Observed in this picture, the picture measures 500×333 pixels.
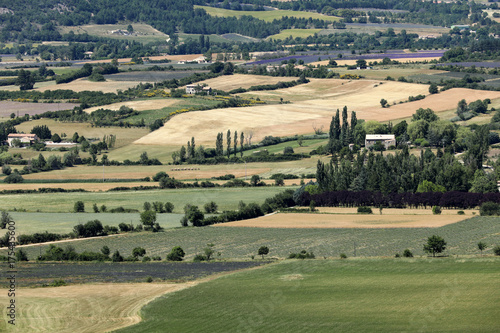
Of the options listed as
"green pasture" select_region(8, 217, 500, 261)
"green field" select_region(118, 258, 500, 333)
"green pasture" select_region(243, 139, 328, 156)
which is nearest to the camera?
"green field" select_region(118, 258, 500, 333)

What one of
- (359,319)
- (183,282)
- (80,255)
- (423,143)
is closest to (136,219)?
(80,255)

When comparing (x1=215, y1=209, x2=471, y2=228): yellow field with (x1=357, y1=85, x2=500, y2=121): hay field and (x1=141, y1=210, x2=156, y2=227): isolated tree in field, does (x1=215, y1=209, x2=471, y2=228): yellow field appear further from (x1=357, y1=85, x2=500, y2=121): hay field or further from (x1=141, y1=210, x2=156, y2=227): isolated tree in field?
(x1=357, y1=85, x2=500, y2=121): hay field

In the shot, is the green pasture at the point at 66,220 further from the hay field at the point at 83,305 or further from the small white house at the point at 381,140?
the small white house at the point at 381,140

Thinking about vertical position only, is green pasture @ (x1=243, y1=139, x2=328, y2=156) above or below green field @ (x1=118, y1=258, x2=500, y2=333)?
below

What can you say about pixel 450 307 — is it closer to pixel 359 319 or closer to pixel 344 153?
pixel 359 319

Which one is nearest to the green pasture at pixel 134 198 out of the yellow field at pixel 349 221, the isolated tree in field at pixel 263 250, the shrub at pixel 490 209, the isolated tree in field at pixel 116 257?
the yellow field at pixel 349 221

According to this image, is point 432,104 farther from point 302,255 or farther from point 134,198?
point 302,255

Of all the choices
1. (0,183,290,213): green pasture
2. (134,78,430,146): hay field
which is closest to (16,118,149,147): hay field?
(134,78,430,146): hay field

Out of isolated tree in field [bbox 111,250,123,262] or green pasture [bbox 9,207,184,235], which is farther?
green pasture [bbox 9,207,184,235]
